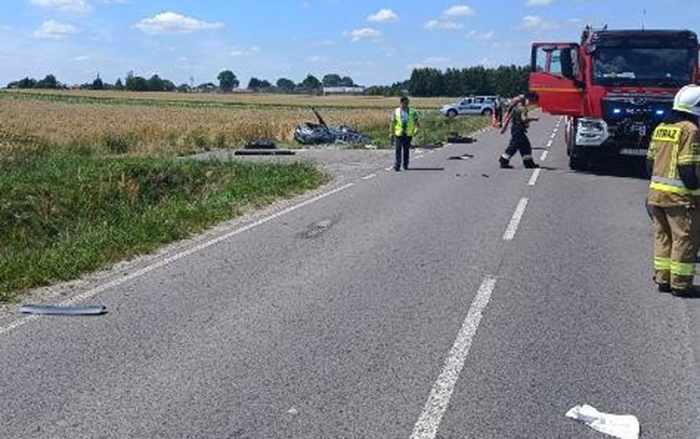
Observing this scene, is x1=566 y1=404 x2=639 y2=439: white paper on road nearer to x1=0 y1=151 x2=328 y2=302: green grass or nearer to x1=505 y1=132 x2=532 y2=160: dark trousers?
x1=0 y1=151 x2=328 y2=302: green grass

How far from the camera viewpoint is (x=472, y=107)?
6444 cm

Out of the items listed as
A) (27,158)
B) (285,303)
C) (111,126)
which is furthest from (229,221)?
(111,126)

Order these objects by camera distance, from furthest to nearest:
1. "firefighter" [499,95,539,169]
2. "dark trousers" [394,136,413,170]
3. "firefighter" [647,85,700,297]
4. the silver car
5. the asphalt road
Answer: the silver car, "dark trousers" [394,136,413,170], "firefighter" [499,95,539,169], "firefighter" [647,85,700,297], the asphalt road

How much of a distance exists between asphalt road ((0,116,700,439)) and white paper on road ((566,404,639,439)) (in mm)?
76

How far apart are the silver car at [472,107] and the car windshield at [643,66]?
153 feet

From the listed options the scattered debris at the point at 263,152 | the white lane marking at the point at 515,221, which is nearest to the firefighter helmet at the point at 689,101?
the white lane marking at the point at 515,221

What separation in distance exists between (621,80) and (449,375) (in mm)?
12792

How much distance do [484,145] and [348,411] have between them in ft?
83.7

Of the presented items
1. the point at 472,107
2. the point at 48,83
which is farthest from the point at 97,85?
the point at 472,107

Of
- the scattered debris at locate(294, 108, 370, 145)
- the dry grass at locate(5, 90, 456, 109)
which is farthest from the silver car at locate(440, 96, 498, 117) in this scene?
the scattered debris at locate(294, 108, 370, 145)

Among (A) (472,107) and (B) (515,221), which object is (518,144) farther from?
(A) (472,107)

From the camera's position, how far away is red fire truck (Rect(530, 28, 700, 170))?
15.9 metres

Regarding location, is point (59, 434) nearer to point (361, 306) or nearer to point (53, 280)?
point (361, 306)

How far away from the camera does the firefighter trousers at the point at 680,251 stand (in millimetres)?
6945
